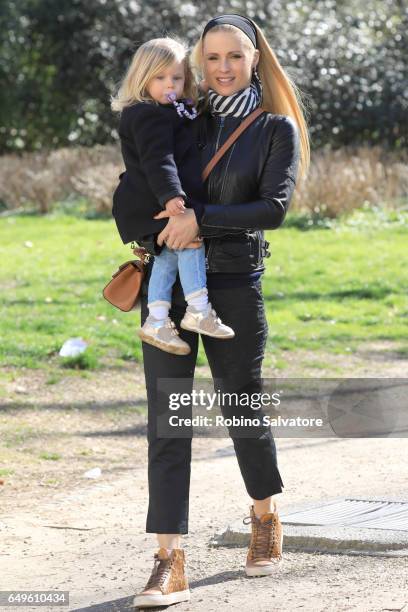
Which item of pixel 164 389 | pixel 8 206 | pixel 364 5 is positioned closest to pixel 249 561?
pixel 164 389

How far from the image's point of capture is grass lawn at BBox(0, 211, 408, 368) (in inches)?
349

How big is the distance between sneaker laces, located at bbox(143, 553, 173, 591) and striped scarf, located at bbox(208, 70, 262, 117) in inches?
61.2

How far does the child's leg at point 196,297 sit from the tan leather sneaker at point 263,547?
78 centimetres

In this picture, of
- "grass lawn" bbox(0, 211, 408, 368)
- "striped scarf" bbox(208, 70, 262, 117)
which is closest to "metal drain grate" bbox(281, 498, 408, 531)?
"striped scarf" bbox(208, 70, 262, 117)

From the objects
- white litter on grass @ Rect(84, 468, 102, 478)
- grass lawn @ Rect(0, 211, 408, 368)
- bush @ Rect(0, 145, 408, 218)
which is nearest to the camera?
white litter on grass @ Rect(84, 468, 102, 478)

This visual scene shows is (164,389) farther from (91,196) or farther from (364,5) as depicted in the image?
(364,5)

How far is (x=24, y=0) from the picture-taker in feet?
69.6

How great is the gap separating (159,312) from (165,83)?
2.55ft

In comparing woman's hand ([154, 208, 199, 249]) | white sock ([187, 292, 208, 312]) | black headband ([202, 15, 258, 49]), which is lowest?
white sock ([187, 292, 208, 312])

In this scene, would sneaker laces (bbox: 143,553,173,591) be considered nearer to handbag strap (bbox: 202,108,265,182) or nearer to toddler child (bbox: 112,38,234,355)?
toddler child (bbox: 112,38,234,355)

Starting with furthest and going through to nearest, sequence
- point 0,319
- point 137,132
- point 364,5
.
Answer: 1. point 364,5
2. point 0,319
3. point 137,132

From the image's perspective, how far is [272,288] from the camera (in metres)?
10.9

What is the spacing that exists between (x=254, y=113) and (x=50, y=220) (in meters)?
11.8

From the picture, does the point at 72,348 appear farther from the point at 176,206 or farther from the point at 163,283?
the point at 176,206
